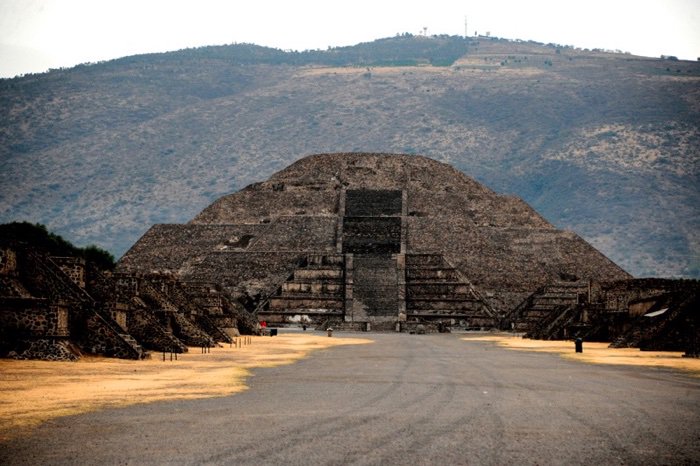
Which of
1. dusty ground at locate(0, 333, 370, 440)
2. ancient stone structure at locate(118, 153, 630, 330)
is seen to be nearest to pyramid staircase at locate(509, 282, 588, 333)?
ancient stone structure at locate(118, 153, 630, 330)

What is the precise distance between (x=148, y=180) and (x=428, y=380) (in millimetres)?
170168

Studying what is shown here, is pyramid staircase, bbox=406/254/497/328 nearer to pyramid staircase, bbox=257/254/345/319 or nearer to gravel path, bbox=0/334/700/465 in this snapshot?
pyramid staircase, bbox=257/254/345/319

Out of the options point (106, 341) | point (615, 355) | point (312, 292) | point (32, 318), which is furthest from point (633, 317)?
point (312, 292)

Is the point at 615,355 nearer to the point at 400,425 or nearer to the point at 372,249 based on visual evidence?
the point at 400,425

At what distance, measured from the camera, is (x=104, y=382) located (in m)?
22.1

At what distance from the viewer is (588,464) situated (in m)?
13.0

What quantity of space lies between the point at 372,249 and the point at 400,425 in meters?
57.4

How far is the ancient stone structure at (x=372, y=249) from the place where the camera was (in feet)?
205

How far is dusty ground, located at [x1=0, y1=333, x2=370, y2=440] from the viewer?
687 inches

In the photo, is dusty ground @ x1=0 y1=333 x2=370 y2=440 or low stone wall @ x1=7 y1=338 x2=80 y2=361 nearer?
dusty ground @ x1=0 y1=333 x2=370 y2=440

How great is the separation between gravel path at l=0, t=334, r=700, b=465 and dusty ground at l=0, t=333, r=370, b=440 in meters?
0.64

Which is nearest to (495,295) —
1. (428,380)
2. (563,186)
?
(428,380)

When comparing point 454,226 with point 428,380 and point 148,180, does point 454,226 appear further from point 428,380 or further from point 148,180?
point 148,180

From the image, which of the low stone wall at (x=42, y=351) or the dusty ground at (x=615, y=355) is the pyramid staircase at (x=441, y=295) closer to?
the dusty ground at (x=615, y=355)
